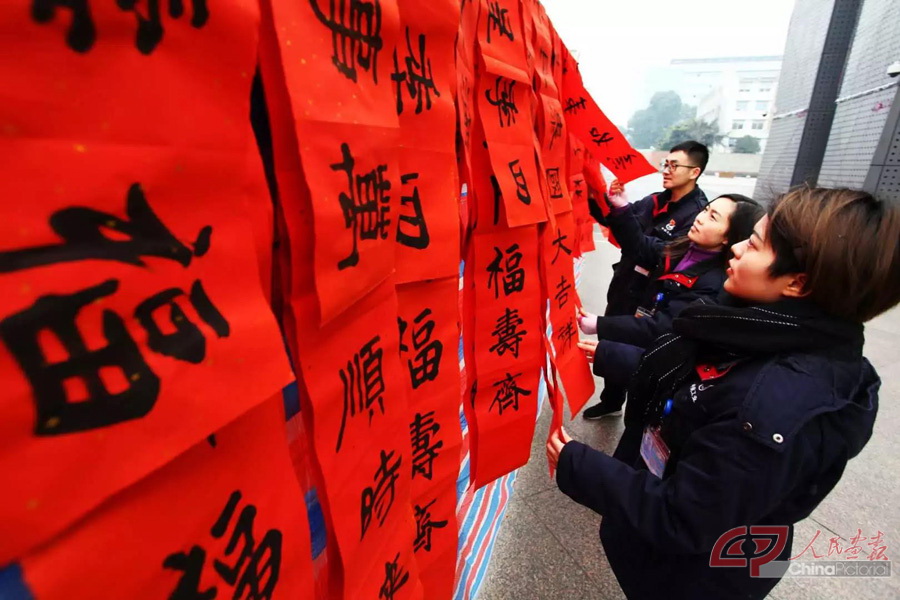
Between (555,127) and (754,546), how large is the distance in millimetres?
816

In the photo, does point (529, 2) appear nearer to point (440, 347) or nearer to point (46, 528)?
point (440, 347)

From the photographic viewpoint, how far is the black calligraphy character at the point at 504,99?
0.61 metres

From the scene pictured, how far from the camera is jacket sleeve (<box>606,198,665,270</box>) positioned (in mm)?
1591

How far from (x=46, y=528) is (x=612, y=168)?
1.21 metres

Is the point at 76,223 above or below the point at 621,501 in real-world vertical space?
above

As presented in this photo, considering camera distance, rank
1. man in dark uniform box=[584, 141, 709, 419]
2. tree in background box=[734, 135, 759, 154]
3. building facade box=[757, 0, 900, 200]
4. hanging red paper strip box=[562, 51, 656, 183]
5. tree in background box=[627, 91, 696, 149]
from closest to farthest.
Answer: hanging red paper strip box=[562, 51, 656, 183] < man in dark uniform box=[584, 141, 709, 419] < building facade box=[757, 0, 900, 200] < tree in background box=[734, 135, 759, 154] < tree in background box=[627, 91, 696, 149]

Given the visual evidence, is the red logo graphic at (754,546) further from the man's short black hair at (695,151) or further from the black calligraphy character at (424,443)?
the man's short black hair at (695,151)

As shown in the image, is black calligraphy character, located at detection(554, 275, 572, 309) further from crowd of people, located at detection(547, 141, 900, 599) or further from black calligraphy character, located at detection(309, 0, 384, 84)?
black calligraphy character, located at detection(309, 0, 384, 84)

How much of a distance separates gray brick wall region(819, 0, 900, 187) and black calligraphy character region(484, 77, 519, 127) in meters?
4.09

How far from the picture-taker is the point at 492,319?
0.65 m

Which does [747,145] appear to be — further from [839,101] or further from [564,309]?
[564,309]

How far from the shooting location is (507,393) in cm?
70

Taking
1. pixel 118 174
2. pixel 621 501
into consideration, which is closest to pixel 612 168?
pixel 621 501

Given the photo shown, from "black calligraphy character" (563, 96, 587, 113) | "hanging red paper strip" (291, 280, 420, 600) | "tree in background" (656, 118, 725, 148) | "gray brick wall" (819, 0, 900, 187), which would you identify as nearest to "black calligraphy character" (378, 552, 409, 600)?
"hanging red paper strip" (291, 280, 420, 600)
